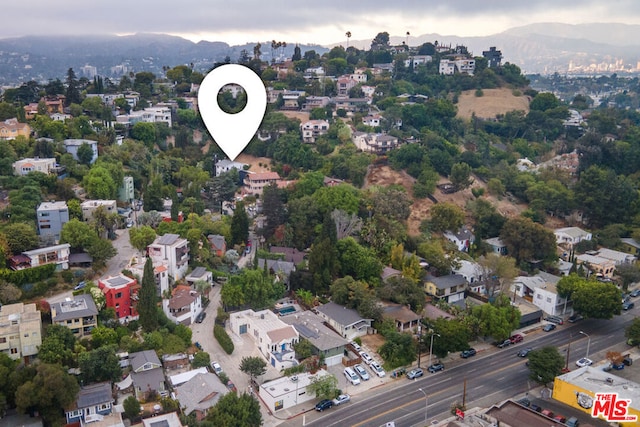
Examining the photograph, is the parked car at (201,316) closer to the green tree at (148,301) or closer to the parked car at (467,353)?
the green tree at (148,301)

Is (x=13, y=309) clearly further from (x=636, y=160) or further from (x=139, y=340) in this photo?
(x=636, y=160)

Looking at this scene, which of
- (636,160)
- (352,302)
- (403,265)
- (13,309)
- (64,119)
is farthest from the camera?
(636,160)

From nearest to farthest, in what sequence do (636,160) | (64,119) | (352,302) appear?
(352,302) < (64,119) < (636,160)

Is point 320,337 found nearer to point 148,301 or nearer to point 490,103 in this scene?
point 148,301

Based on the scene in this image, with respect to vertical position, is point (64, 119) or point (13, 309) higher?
point (64, 119)

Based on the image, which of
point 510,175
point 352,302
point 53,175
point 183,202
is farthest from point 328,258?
point 510,175

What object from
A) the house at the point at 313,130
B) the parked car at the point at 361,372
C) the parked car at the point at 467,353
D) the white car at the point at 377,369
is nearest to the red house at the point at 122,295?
the parked car at the point at 361,372
